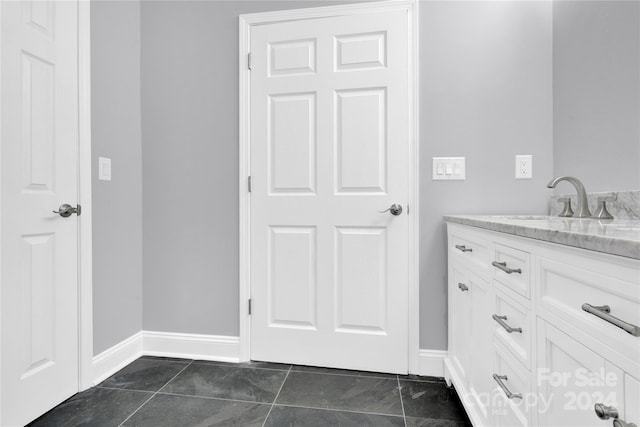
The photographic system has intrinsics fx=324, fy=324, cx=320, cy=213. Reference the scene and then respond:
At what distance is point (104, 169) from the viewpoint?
1.72 meters

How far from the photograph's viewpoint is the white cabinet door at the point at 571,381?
0.59 meters

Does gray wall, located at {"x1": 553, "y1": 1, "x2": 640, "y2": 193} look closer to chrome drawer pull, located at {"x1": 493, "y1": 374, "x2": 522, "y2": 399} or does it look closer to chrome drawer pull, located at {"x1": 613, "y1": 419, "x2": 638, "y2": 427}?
chrome drawer pull, located at {"x1": 493, "y1": 374, "x2": 522, "y2": 399}

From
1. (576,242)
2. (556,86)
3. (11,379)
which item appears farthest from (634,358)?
(11,379)

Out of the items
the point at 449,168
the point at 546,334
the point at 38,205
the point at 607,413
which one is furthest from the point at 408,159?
the point at 38,205

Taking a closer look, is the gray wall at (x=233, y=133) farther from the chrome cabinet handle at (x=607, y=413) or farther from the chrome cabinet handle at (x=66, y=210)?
the chrome cabinet handle at (x=607, y=413)

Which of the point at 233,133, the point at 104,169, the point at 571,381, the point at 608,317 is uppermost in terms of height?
the point at 233,133

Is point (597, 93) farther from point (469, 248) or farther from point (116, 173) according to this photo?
point (116, 173)

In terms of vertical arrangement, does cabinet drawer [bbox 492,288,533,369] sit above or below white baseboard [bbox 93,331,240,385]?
above

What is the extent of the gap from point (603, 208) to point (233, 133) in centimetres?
180

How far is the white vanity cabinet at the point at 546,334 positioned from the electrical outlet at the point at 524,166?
0.56 meters

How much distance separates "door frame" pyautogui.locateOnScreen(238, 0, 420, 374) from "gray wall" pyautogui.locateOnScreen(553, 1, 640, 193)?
684 millimetres

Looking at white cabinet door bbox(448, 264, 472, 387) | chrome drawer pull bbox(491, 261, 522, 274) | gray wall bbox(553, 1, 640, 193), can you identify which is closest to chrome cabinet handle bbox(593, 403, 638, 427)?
chrome drawer pull bbox(491, 261, 522, 274)

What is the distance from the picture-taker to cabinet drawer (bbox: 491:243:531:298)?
0.89 metres

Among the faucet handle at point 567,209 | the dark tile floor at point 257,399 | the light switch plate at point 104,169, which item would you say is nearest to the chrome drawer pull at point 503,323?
the dark tile floor at point 257,399
